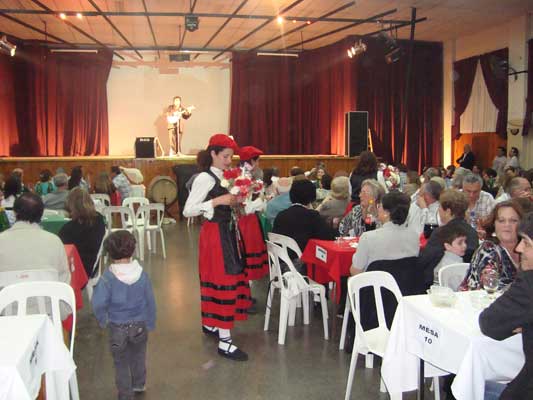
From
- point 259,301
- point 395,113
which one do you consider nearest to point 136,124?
point 395,113

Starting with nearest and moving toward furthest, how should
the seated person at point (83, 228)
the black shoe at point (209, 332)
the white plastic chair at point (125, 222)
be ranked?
the black shoe at point (209, 332), the seated person at point (83, 228), the white plastic chair at point (125, 222)

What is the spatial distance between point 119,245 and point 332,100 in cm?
1135

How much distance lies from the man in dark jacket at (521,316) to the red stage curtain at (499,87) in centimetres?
1018

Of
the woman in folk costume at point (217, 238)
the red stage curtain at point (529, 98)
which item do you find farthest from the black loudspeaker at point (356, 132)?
the woman in folk costume at point (217, 238)

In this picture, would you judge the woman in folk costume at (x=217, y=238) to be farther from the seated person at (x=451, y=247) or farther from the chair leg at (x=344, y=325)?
the seated person at (x=451, y=247)

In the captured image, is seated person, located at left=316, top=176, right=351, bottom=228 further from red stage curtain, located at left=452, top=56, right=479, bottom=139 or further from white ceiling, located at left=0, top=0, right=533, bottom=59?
red stage curtain, located at left=452, top=56, right=479, bottom=139

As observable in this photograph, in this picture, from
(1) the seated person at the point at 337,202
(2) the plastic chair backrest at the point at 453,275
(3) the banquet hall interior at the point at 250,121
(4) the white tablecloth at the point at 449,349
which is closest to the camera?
(4) the white tablecloth at the point at 449,349

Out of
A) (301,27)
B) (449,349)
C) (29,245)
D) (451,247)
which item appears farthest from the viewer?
(301,27)

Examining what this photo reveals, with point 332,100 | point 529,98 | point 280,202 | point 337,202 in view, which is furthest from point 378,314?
point 332,100

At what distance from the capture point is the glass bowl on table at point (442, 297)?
2523 millimetres

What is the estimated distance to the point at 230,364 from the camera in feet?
12.4

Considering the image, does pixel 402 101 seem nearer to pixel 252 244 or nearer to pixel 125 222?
pixel 125 222

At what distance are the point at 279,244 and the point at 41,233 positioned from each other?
1886 millimetres

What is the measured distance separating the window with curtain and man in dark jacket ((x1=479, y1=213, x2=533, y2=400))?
415 inches
